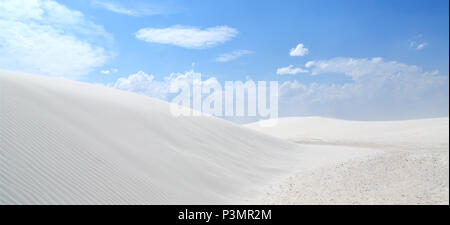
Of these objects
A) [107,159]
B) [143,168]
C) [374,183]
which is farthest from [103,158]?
[374,183]

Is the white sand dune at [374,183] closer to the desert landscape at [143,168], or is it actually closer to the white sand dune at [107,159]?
the desert landscape at [143,168]

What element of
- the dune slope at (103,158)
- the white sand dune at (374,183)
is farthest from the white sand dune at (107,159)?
the white sand dune at (374,183)

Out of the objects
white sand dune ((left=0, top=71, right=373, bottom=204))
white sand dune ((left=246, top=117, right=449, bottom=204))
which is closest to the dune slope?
white sand dune ((left=0, top=71, right=373, bottom=204))

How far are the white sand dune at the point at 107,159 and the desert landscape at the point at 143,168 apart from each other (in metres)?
A: 0.03

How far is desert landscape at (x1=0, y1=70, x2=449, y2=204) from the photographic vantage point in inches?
236

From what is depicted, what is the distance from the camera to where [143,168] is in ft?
26.5

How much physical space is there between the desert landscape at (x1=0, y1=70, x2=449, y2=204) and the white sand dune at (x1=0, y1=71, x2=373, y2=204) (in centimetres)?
3

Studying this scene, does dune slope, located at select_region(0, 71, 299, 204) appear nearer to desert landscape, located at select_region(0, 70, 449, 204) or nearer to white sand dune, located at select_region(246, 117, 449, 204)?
desert landscape, located at select_region(0, 70, 449, 204)

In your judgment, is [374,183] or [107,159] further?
[374,183]

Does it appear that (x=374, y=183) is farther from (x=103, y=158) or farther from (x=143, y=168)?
(x=103, y=158)

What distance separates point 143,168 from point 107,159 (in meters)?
1.03

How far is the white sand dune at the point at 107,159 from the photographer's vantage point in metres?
5.81

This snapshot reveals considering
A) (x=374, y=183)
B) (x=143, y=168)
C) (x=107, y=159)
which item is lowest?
(x=374, y=183)
